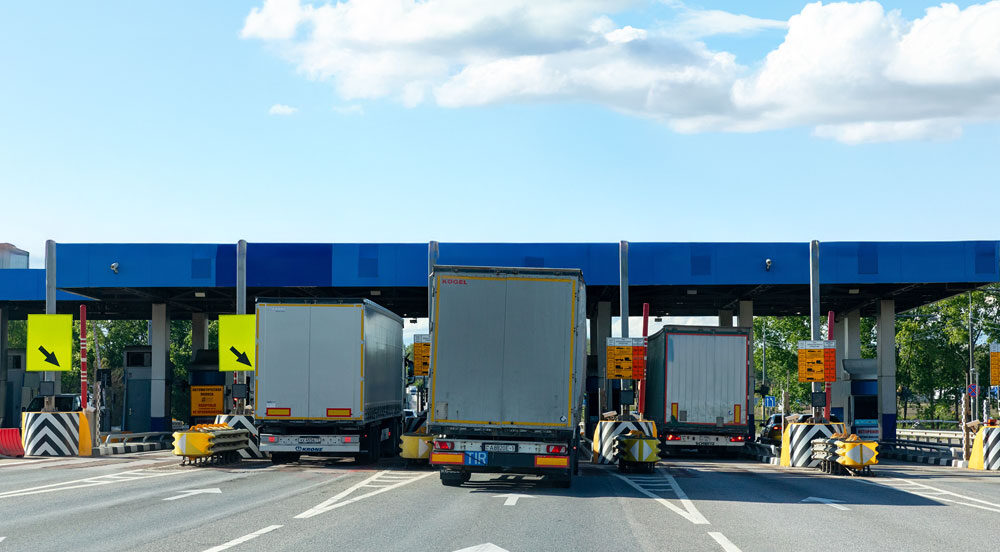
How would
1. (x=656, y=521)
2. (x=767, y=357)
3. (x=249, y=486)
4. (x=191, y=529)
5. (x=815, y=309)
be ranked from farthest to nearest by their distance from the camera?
(x=767, y=357) < (x=815, y=309) < (x=249, y=486) < (x=656, y=521) < (x=191, y=529)

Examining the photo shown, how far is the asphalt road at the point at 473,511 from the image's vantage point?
11.4 m

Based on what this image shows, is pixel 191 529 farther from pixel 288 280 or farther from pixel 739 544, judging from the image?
pixel 288 280

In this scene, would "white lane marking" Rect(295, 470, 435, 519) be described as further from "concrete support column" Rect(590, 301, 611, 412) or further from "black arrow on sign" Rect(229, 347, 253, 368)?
"concrete support column" Rect(590, 301, 611, 412)

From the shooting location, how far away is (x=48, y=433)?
27.7 metres

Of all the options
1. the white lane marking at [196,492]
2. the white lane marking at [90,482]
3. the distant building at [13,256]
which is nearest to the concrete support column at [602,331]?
the white lane marking at [90,482]

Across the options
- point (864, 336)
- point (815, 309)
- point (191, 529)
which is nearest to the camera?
point (191, 529)

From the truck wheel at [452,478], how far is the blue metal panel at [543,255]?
54.6 ft

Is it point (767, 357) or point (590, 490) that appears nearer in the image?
point (590, 490)

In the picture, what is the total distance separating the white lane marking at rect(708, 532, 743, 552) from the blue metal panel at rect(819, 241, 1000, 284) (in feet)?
80.8

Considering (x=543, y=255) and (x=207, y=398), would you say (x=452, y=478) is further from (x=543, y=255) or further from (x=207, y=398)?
(x=207, y=398)

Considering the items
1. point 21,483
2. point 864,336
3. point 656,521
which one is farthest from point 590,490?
point 864,336

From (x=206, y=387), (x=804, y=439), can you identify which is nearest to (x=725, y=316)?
(x=206, y=387)

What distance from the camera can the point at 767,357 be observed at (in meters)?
90.9

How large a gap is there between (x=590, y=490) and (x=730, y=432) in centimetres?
1215
